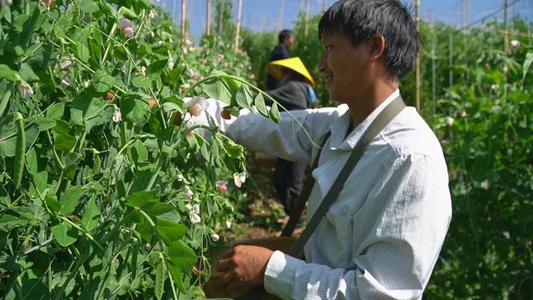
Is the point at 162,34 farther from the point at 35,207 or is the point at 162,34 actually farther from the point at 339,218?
the point at 35,207

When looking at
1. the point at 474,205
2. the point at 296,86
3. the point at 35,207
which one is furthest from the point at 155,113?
the point at 296,86

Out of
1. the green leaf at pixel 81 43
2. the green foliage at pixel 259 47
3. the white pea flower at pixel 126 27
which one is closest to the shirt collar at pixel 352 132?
the white pea flower at pixel 126 27

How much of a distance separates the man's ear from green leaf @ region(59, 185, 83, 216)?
707 mm

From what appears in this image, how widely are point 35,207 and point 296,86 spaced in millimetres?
3955

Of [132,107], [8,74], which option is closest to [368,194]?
[132,107]

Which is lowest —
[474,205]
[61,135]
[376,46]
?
[474,205]

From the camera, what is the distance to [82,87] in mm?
1125

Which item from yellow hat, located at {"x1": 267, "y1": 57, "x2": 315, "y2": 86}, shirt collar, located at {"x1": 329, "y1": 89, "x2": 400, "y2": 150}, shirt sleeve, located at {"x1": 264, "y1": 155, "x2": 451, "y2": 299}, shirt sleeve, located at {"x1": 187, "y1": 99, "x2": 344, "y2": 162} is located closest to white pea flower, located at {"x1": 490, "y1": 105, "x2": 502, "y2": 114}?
shirt sleeve, located at {"x1": 187, "y1": 99, "x2": 344, "y2": 162}

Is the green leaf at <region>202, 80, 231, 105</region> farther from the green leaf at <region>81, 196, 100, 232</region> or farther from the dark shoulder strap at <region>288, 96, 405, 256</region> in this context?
the dark shoulder strap at <region>288, 96, 405, 256</region>

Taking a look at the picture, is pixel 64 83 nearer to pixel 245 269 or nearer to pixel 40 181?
pixel 40 181

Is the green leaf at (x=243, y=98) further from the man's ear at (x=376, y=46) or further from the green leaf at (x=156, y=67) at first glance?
the man's ear at (x=376, y=46)

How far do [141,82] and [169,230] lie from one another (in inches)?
10.5

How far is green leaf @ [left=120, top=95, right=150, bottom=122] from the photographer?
3.35ft

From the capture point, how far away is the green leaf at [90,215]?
0.96 m
